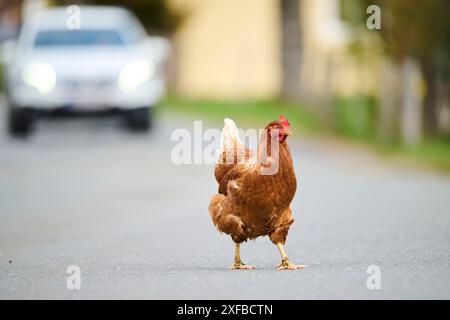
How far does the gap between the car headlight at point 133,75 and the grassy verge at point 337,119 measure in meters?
2.65

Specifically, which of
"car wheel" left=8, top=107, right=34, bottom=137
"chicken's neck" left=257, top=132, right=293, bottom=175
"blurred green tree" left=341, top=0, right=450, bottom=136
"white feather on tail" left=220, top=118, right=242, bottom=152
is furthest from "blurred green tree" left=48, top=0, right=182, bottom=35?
"chicken's neck" left=257, top=132, right=293, bottom=175

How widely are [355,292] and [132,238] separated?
11.1 feet

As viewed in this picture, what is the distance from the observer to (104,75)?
19859 mm

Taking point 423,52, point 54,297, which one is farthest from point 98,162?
point 54,297

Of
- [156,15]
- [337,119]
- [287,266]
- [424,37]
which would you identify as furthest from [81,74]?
[156,15]

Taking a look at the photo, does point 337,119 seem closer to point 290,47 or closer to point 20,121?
point 20,121

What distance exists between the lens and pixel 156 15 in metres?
32.2

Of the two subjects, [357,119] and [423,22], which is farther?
[357,119]

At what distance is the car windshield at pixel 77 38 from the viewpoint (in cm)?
2086

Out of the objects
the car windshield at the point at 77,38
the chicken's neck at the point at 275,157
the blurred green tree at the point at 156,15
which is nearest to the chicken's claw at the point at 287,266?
the chicken's neck at the point at 275,157

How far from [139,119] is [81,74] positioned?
4.34ft

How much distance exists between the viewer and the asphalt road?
25.9 feet

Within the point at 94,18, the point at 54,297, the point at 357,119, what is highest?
the point at 94,18
